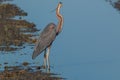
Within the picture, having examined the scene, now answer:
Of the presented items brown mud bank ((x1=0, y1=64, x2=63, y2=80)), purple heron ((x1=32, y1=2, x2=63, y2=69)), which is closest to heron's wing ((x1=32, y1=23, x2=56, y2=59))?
purple heron ((x1=32, y1=2, x2=63, y2=69))

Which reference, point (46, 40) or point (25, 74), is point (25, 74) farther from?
point (46, 40)

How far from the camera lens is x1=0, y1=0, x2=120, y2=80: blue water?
16.7 metres

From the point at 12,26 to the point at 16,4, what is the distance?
680cm

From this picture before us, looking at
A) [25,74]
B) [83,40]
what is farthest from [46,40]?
[83,40]

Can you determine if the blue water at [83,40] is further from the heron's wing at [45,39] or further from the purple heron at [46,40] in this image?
the heron's wing at [45,39]

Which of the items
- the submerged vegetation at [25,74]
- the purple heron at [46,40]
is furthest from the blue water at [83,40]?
the submerged vegetation at [25,74]

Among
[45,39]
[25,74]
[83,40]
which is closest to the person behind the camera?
[25,74]

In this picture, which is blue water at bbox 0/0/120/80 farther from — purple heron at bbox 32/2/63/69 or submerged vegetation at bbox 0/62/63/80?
submerged vegetation at bbox 0/62/63/80

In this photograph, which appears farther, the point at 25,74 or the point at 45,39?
the point at 45,39

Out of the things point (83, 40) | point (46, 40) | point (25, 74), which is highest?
point (83, 40)

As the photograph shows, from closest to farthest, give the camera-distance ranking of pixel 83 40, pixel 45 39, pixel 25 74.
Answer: pixel 25 74 → pixel 45 39 → pixel 83 40

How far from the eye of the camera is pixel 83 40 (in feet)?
68.3

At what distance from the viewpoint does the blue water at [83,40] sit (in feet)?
54.7

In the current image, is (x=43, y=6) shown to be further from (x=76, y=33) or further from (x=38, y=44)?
(x=38, y=44)
